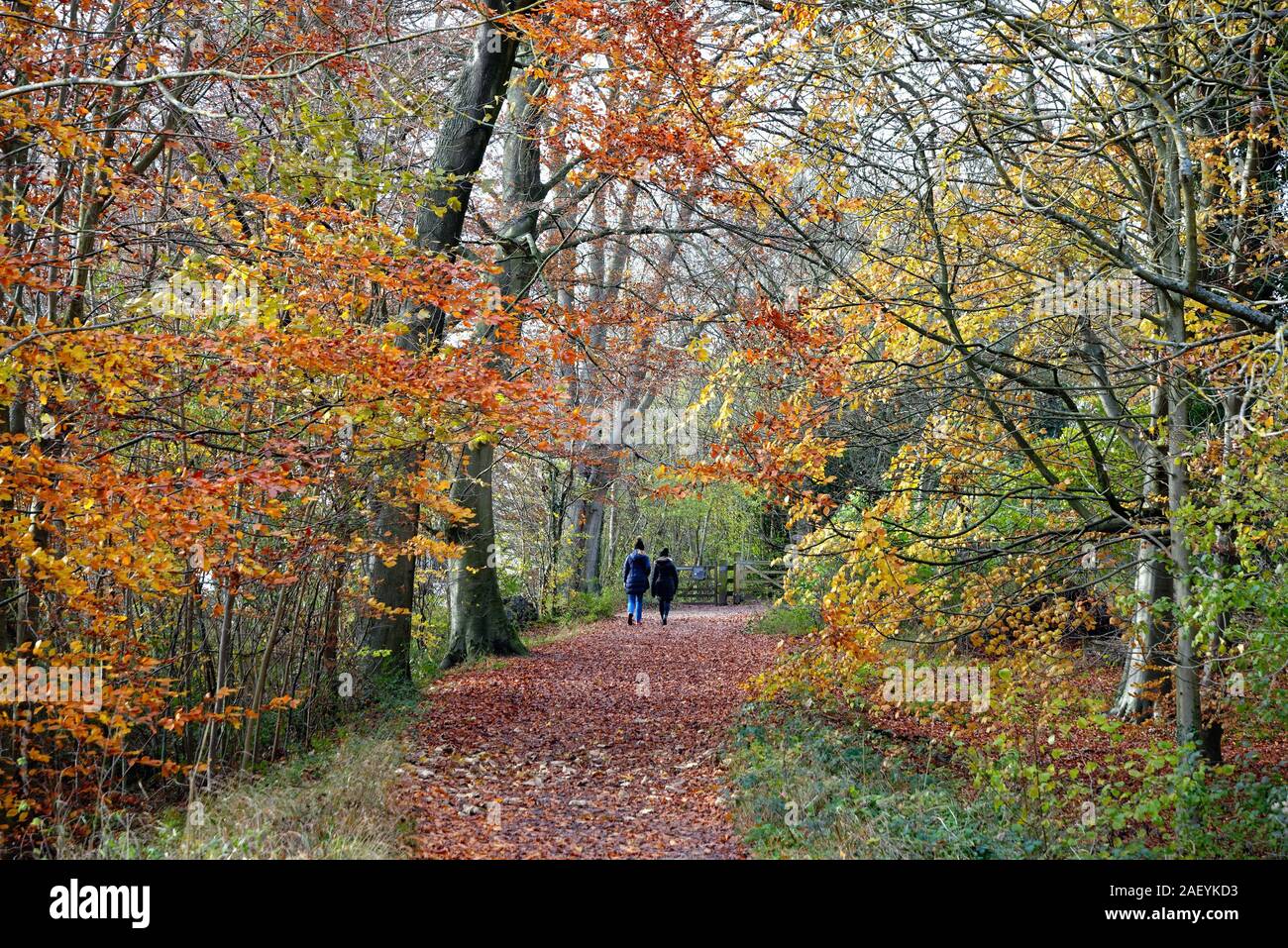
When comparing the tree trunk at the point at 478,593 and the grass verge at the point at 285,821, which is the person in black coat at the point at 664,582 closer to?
the tree trunk at the point at 478,593

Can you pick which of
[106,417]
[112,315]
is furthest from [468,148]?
[106,417]

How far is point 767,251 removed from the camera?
13.0 m

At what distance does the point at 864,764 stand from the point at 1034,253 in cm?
413

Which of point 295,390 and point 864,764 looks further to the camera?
point 864,764

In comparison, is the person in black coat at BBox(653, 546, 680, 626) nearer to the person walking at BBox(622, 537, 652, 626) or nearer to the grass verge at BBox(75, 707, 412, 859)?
the person walking at BBox(622, 537, 652, 626)

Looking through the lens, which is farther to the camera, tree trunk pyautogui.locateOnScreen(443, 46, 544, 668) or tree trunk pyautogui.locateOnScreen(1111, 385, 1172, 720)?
tree trunk pyautogui.locateOnScreen(443, 46, 544, 668)

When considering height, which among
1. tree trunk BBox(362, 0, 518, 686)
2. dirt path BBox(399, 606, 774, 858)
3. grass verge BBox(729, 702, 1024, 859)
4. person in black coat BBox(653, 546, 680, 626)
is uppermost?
tree trunk BBox(362, 0, 518, 686)

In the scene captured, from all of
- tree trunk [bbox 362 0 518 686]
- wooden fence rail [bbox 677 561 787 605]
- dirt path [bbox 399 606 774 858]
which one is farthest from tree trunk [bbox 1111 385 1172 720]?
wooden fence rail [bbox 677 561 787 605]

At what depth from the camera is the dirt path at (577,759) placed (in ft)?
20.0

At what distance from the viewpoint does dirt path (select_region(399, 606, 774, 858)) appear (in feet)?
20.0

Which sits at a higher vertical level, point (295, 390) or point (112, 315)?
point (112, 315)

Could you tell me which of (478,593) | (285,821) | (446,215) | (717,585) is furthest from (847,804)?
(717,585)

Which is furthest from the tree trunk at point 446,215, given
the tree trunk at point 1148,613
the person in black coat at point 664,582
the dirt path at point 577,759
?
the person in black coat at point 664,582
